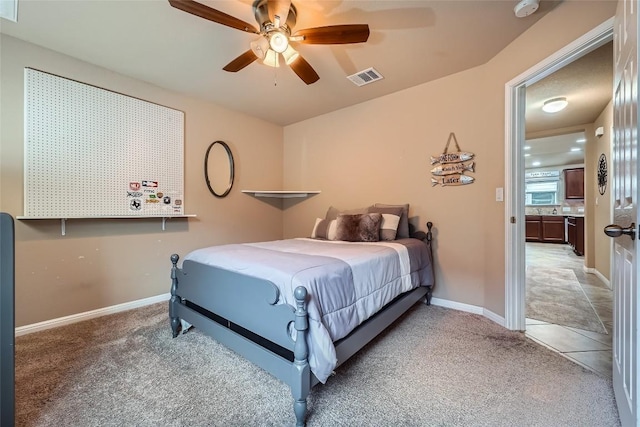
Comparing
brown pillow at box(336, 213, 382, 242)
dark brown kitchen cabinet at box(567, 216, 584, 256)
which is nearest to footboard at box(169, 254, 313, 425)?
brown pillow at box(336, 213, 382, 242)

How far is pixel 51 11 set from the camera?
1.88 metres

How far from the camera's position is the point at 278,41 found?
5.87 feet

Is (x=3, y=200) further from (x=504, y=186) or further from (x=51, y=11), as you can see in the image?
(x=504, y=186)

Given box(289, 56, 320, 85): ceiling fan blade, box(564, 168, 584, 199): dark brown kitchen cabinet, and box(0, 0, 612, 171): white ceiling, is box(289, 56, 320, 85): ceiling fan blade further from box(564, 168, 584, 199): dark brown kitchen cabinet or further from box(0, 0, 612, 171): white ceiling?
box(564, 168, 584, 199): dark brown kitchen cabinet

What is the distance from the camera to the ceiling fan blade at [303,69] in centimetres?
200

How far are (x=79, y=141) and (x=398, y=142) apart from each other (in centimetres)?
336

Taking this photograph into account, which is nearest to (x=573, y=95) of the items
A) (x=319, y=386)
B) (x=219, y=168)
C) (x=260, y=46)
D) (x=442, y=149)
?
(x=442, y=149)

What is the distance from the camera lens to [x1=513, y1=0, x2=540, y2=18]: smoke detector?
5.71ft

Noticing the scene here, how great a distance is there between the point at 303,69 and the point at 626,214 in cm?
214

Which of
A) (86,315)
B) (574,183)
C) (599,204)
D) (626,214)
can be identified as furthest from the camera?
(574,183)

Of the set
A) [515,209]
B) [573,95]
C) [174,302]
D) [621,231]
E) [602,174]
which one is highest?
[573,95]

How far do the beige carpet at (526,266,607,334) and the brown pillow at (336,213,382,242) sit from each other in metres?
1.74

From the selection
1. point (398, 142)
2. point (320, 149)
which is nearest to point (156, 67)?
point (320, 149)

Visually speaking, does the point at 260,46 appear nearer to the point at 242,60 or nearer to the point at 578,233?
the point at 242,60
